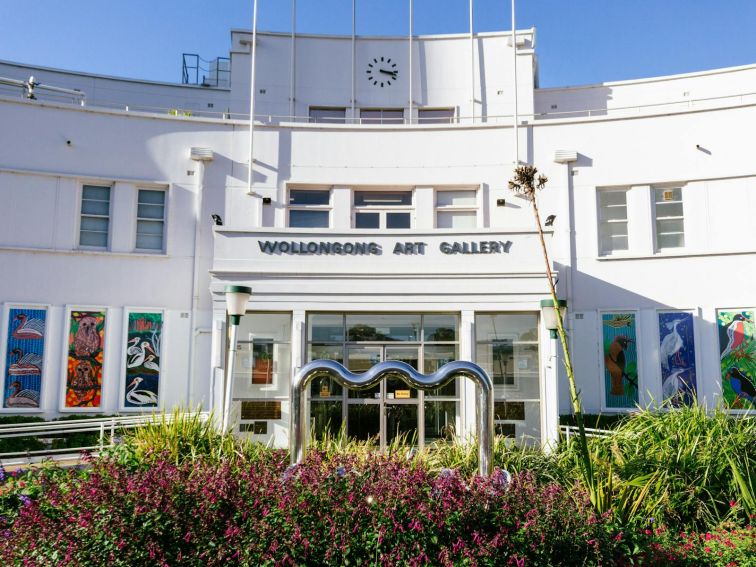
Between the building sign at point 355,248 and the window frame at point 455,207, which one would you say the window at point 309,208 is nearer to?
the building sign at point 355,248

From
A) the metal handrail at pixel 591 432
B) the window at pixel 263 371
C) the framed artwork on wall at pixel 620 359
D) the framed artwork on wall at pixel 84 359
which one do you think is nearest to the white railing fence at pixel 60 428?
the framed artwork on wall at pixel 84 359

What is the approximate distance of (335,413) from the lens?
1480 centimetres

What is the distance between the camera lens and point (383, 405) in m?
14.8

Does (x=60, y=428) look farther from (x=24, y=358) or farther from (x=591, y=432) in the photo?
(x=591, y=432)

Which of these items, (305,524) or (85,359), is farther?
(85,359)

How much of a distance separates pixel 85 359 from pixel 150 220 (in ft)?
12.8

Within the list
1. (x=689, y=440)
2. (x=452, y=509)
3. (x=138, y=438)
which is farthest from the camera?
(x=138, y=438)

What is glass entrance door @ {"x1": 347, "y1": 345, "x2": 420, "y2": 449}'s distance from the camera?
14.7 m

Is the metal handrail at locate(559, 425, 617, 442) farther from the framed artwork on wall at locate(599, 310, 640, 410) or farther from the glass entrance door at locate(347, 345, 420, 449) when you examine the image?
the glass entrance door at locate(347, 345, 420, 449)

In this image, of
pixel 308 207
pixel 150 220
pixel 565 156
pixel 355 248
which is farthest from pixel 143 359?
pixel 565 156

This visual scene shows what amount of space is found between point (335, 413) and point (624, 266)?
8.40 m

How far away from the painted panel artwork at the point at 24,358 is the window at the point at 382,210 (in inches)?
331

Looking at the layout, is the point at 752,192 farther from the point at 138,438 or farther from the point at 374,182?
the point at 138,438

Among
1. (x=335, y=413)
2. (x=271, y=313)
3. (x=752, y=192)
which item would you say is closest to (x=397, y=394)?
(x=335, y=413)
